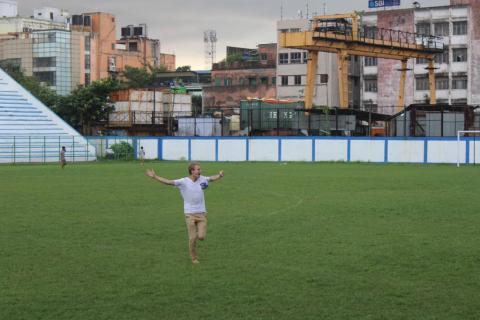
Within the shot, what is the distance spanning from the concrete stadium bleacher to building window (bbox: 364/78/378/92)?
36453mm

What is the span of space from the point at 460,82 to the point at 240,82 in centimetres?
3321

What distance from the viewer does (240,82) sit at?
365 ft

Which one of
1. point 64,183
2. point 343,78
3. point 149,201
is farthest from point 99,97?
point 149,201

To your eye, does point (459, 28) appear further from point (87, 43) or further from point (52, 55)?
point (52, 55)

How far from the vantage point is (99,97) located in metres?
83.7

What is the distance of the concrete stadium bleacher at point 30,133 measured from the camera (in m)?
64.8

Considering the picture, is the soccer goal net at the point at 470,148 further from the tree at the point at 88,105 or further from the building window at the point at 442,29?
the tree at the point at 88,105

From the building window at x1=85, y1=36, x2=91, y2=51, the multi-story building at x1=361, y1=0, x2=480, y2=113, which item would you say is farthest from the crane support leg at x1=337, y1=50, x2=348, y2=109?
the building window at x1=85, y1=36, x2=91, y2=51

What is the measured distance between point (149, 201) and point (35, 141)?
4130 cm

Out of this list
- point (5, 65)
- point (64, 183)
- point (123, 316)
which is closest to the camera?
point (123, 316)

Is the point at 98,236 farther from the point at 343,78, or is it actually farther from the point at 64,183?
the point at 343,78

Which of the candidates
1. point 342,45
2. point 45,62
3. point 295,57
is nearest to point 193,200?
point 342,45

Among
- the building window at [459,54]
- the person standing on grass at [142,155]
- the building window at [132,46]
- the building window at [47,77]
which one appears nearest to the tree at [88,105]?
the person standing on grass at [142,155]

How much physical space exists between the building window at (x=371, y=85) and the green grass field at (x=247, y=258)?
63.9m
